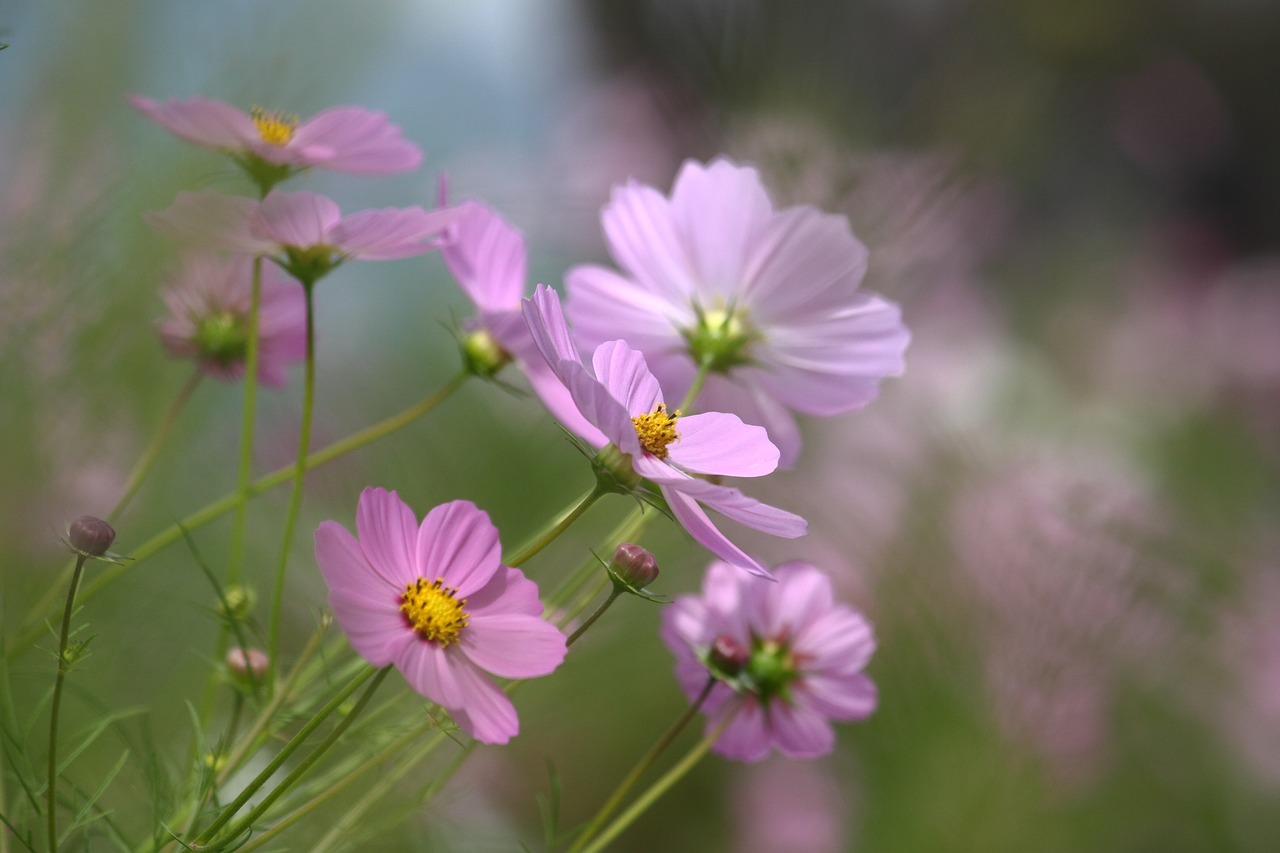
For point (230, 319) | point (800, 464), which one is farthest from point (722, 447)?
point (800, 464)

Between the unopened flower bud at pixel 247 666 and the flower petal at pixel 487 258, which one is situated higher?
the flower petal at pixel 487 258

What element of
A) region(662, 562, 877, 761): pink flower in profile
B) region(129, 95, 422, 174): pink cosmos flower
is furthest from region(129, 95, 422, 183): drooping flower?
region(662, 562, 877, 761): pink flower in profile

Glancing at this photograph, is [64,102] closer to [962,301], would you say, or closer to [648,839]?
[648,839]

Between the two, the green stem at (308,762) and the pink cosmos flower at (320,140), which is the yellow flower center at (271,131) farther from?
the green stem at (308,762)

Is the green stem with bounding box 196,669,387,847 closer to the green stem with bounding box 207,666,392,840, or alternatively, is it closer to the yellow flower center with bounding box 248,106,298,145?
the green stem with bounding box 207,666,392,840

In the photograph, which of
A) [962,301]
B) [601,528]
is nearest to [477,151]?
[601,528]

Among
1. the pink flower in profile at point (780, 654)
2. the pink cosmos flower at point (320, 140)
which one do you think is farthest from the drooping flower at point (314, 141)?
the pink flower in profile at point (780, 654)

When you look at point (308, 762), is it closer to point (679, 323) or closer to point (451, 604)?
point (451, 604)
